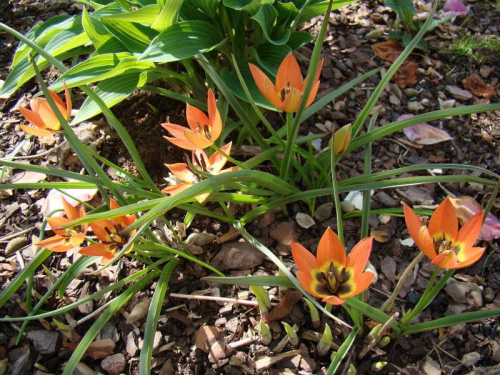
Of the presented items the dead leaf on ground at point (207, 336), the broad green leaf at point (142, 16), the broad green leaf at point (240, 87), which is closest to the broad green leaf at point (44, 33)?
the broad green leaf at point (142, 16)

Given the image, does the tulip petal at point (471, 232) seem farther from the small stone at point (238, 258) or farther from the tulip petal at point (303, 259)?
the small stone at point (238, 258)

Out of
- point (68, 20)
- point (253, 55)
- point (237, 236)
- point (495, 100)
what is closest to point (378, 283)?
point (237, 236)

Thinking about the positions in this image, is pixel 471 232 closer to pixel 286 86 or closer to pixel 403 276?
pixel 403 276

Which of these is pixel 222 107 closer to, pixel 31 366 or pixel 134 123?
pixel 134 123

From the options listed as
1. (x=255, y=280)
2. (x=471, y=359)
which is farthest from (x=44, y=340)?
(x=471, y=359)

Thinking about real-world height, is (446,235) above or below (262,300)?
above
